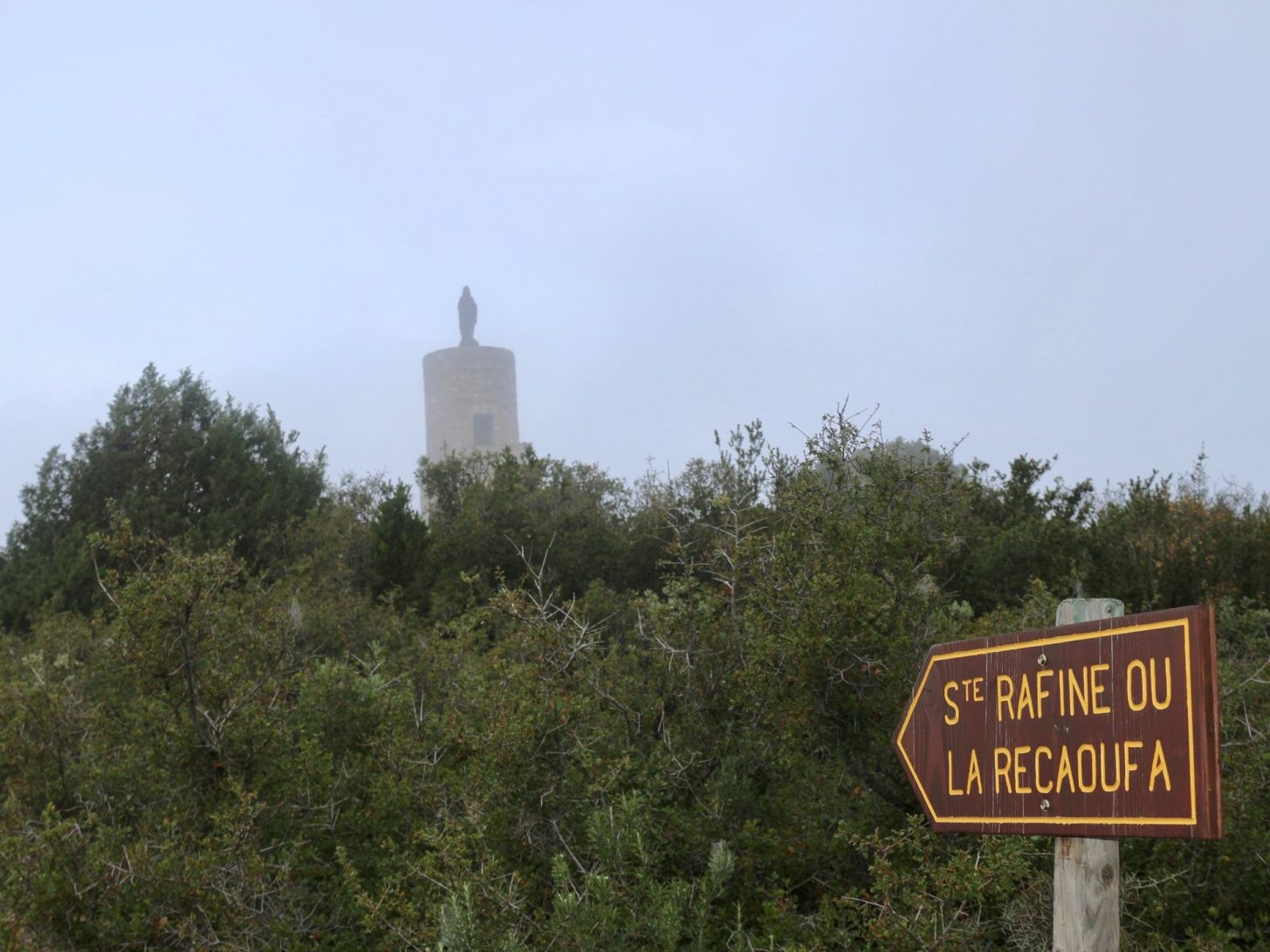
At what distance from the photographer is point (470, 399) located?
180ft

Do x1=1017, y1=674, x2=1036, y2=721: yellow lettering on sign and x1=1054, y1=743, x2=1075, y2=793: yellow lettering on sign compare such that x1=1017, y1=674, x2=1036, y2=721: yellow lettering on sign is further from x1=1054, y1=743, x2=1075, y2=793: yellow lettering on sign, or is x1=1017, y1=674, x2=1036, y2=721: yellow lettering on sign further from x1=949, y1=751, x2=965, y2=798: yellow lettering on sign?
x1=949, y1=751, x2=965, y2=798: yellow lettering on sign

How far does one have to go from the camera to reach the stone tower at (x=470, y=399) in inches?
2152

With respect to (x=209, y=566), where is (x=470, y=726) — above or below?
below

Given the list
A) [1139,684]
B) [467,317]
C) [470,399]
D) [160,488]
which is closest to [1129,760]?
[1139,684]

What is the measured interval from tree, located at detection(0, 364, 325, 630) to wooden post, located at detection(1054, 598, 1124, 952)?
22196 millimetres

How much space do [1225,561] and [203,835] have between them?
1218 centimetres

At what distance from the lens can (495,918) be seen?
539 centimetres

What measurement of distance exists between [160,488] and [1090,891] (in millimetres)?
26259

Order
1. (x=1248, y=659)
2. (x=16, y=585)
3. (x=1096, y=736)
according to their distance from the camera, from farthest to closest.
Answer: (x=16, y=585) → (x=1248, y=659) → (x=1096, y=736)

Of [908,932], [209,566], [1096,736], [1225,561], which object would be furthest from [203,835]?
[1225,561]

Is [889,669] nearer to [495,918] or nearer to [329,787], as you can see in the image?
[495,918]

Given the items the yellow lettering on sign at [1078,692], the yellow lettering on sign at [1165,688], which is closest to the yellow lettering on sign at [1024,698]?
the yellow lettering on sign at [1078,692]

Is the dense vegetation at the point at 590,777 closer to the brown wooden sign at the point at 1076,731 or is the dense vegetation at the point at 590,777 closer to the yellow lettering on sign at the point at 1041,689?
the brown wooden sign at the point at 1076,731

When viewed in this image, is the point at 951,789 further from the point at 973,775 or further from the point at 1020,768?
the point at 1020,768
